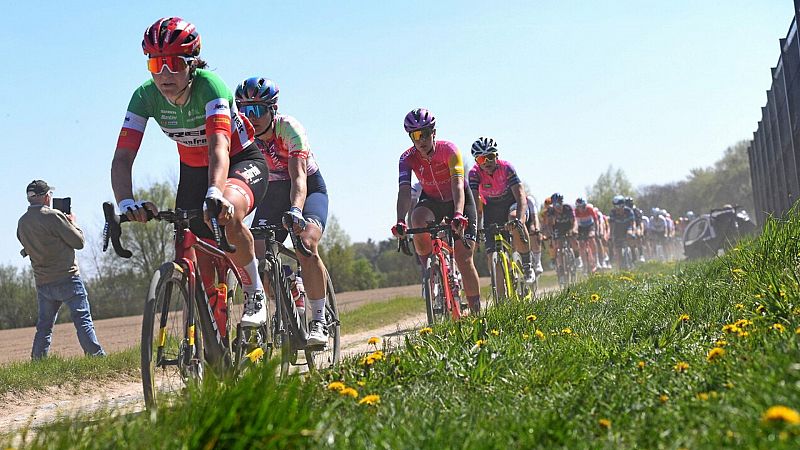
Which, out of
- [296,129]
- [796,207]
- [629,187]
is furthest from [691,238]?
[629,187]

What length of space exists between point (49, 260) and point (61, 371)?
7.35 feet

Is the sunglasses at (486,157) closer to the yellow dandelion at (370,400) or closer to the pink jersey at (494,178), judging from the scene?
the pink jersey at (494,178)

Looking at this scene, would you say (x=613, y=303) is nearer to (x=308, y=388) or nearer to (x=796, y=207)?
(x=796, y=207)

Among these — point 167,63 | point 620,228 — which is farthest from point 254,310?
point 620,228

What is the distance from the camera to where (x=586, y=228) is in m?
25.3

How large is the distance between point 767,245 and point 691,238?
899 inches

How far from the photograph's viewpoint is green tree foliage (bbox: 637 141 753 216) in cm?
8812

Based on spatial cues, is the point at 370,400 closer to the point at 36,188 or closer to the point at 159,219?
the point at 159,219

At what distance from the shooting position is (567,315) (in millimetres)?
6590

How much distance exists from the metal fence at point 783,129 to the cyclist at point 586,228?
4.85 m

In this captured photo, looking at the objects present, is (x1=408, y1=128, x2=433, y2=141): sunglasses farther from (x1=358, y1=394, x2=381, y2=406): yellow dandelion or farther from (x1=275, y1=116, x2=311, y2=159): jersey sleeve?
(x1=358, y1=394, x2=381, y2=406): yellow dandelion

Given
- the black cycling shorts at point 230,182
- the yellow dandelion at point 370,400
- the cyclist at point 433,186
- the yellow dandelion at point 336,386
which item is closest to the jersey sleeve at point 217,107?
the black cycling shorts at point 230,182

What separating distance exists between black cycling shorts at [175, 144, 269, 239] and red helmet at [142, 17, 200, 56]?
0.76 m

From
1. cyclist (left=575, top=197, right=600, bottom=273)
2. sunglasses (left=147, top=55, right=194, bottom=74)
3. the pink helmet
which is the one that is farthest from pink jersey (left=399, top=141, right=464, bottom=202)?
cyclist (left=575, top=197, right=600, bottom=273)
